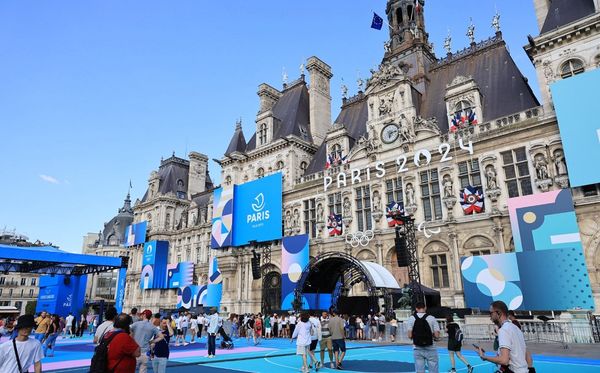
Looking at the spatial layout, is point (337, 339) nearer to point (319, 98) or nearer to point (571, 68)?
point (571, 68)

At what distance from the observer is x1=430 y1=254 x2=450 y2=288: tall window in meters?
25.0

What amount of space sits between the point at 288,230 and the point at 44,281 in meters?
25.6

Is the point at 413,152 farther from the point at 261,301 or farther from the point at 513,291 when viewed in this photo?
the point at 261,301

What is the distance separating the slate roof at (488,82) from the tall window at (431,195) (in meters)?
3.49

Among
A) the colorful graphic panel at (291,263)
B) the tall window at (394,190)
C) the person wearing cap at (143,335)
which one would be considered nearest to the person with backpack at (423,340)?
the person wearing cap at (143,335)

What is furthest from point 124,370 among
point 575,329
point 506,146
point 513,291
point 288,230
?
point 288,230

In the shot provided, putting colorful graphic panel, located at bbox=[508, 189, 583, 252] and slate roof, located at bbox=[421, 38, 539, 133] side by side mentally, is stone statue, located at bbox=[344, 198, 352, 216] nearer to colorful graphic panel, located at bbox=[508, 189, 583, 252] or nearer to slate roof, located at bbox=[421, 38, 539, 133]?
slate roof, located at bbox=[421, 38, 539, 133]

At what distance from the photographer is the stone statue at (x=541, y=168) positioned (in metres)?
22.0

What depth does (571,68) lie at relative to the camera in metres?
22.5

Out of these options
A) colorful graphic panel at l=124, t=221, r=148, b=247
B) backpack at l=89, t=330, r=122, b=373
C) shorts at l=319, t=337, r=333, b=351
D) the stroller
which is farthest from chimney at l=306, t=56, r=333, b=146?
backpack at l=89, t=330, r=122, b=373

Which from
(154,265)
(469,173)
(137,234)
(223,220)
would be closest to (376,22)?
(469,173)

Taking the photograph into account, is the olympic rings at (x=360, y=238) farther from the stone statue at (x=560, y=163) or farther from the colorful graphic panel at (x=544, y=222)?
the stone statue at (x=560, y=163)

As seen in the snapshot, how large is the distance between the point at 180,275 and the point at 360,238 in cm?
2907

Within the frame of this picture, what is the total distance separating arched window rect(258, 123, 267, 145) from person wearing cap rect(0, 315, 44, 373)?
120ft
